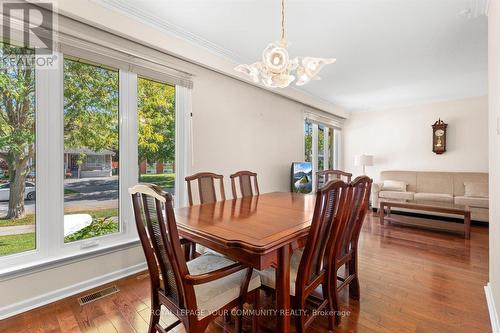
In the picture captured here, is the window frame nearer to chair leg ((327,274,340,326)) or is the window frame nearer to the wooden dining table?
the wooden dining table

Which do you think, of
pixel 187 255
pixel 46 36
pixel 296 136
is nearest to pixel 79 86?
pixel 46 36

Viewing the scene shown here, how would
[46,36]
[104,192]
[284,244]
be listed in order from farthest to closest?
[104,192], [46,36], [284,244]

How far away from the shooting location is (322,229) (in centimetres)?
147

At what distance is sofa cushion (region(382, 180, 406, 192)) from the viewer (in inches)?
203

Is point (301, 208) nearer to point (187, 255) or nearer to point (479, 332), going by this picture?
point (187, 255)

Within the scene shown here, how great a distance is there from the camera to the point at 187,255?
6.75ft

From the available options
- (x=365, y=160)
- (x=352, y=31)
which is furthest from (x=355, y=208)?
(x=365, y=160)

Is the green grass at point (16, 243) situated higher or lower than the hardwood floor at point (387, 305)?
higher

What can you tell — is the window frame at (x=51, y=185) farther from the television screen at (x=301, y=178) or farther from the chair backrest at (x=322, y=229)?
the television screen at (x=301, y=178)

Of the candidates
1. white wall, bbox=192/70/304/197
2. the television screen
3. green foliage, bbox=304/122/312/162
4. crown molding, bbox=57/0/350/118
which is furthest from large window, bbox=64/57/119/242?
green foliage, bbox=304/122/312/162

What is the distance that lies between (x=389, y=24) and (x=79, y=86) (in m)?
3.10

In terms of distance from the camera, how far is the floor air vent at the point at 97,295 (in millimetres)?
2037

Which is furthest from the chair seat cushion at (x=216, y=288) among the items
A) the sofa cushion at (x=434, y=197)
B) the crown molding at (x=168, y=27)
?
the sofa cushion at (x=434, y=197)

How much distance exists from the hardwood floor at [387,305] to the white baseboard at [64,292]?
53mm
